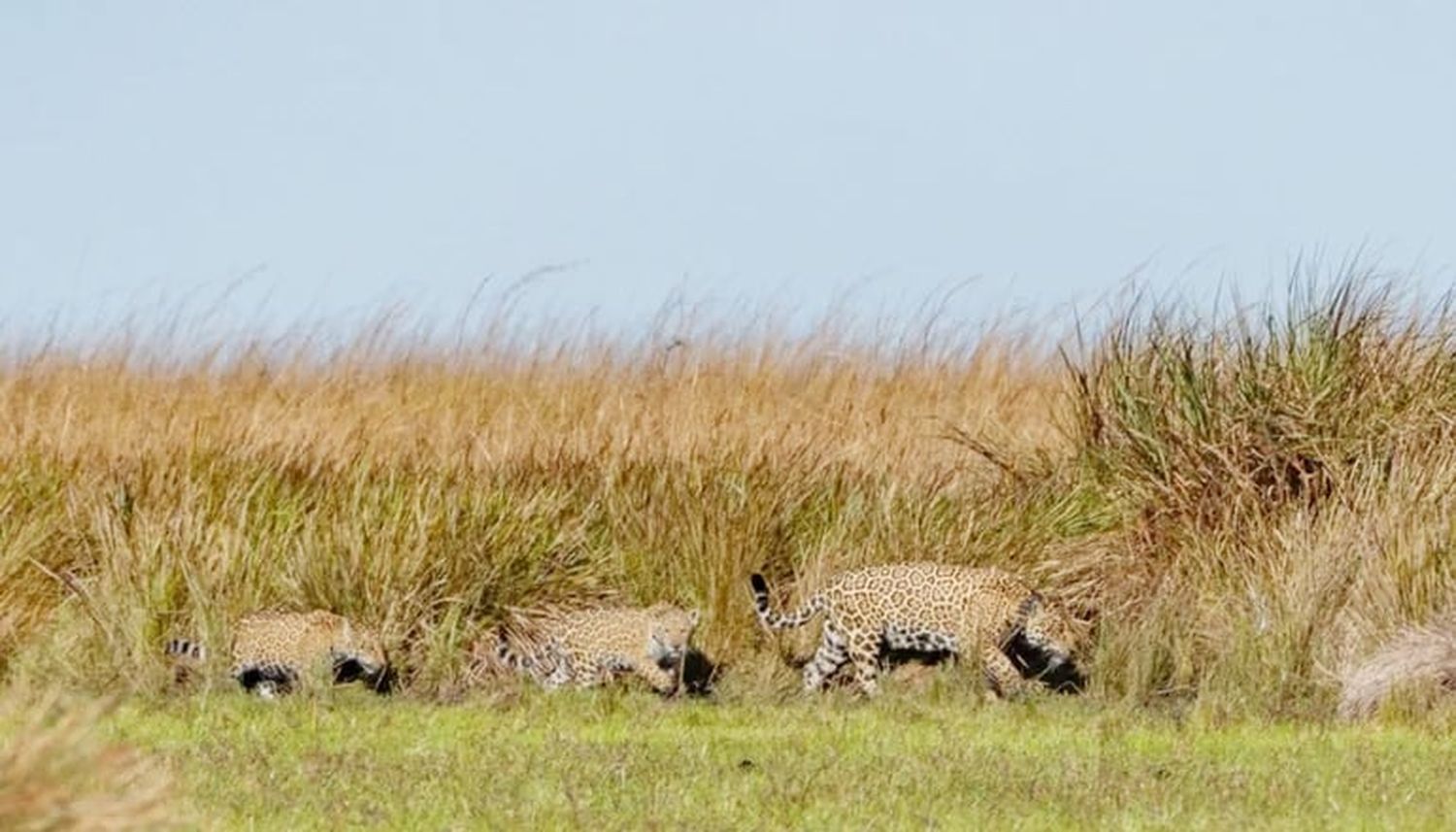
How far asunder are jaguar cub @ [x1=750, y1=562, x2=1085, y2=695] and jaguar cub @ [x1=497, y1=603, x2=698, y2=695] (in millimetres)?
762

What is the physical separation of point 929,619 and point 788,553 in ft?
5.31

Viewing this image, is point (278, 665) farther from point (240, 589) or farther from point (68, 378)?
point (68, 378)

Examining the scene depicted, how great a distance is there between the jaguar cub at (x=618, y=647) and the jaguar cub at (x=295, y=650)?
33.9 inches

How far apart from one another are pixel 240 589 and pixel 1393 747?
5.86 m

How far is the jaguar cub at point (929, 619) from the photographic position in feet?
43.9

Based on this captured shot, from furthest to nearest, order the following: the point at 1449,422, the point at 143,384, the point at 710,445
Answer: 1. the point at 143,384
2. the point at 710,445
3. the point at 1449,422

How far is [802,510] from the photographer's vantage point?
1509cm

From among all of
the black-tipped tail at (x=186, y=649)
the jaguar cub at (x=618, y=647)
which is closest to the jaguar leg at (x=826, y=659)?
the jaguar cub at (x=618, y=647)

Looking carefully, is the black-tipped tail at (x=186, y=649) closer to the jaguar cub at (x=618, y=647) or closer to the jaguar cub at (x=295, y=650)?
the jaguar cub at (x=295, y=650)

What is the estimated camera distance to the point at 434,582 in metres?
13.9

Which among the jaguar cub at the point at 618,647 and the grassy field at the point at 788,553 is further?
the jaguar cub at the point at 618,647

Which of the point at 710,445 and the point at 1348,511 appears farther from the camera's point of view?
the point at 710,445

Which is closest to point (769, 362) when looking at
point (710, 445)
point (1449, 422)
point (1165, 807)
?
point (710, 445)

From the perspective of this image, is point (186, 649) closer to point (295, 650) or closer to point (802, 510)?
point (295, 650)
